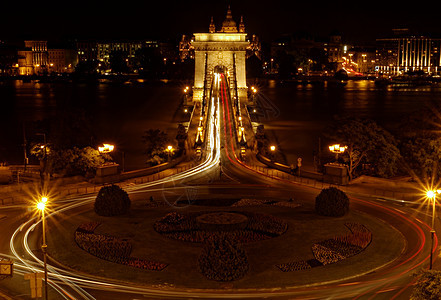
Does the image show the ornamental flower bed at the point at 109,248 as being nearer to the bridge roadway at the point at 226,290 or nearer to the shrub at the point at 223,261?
the bridge roadway at the point at 226,290

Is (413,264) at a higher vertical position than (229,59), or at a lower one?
lower

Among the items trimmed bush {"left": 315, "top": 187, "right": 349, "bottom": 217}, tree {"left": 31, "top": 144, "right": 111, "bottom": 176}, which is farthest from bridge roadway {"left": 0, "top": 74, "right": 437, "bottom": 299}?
tree {"left": 31, "top": 144, "right": 111, "bottom": 176}

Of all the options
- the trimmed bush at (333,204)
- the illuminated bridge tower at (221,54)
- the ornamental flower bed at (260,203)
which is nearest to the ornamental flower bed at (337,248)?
the trimmed bush at (333,204)

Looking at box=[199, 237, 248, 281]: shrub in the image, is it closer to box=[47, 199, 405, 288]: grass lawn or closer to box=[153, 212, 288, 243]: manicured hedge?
box=[47, 199, 405, 288]: grass lawn

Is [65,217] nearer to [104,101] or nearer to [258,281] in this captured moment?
[258,281]

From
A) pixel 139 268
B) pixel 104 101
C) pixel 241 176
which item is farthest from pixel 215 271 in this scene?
pixel 104 101

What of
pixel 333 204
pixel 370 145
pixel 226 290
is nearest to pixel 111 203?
pixel 226 290

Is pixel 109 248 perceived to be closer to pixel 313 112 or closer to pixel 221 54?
pixel 313 112
